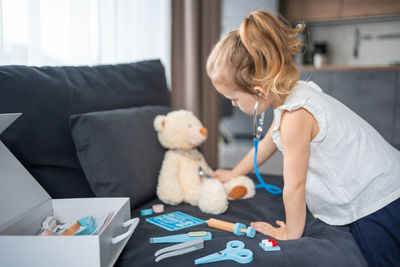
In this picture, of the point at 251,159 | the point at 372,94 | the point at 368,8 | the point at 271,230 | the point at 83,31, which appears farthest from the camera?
the point at 368,8

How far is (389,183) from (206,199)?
534mm

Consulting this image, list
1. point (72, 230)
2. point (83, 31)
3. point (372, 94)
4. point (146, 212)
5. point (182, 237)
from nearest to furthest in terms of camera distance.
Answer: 1. point (72, 230)
2. point (182, 237)
3. point (146, 212)
4. point (83, 31)
5. point (372, 94)

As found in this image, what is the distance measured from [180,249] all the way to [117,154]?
39 cm

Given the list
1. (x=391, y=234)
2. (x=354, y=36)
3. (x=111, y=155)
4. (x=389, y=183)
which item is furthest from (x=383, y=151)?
(x=354, y=36)

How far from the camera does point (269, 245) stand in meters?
0.83

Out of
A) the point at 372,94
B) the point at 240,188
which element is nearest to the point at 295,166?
the point at 240,188

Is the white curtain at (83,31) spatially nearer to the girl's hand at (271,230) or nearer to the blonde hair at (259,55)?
the blonde hair at (259,55)

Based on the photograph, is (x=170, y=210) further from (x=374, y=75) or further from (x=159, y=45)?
(x=374, y=75)

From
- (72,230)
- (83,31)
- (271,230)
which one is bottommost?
(271,230)

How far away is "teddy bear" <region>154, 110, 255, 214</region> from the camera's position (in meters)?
1.16

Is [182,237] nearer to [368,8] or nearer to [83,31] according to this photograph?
[83,31]

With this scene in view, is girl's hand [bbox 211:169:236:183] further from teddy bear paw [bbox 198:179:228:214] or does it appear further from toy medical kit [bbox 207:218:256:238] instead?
toy medical kit [bbox 207:218:256:238]

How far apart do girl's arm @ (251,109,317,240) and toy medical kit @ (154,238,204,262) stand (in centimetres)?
23

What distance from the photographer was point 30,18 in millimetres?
1196
